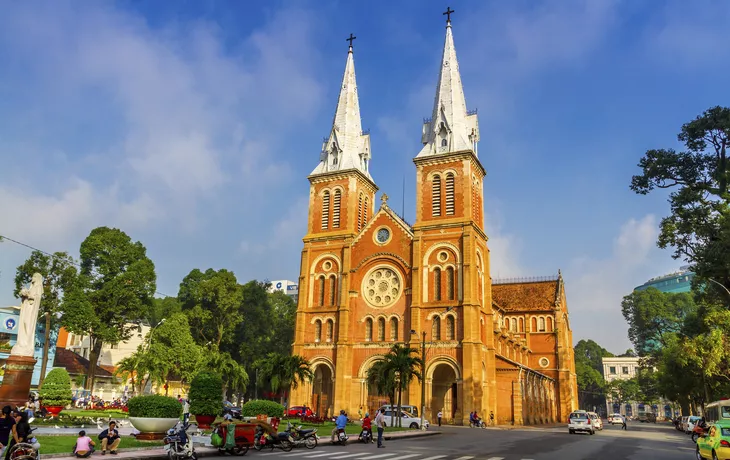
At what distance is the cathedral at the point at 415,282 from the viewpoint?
158 ft

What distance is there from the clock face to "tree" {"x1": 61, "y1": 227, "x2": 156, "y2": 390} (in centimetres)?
2189

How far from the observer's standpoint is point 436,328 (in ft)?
160

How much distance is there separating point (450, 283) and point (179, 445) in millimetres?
35727

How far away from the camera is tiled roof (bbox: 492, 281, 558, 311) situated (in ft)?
237

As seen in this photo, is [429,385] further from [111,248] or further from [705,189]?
[111,248]

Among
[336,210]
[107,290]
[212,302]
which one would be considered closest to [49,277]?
[107,290]

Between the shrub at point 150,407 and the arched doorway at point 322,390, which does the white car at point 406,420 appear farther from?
the shrub at point 150,407

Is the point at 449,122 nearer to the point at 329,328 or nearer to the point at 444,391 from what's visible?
the point at 329,328

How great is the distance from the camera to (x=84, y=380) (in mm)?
58188

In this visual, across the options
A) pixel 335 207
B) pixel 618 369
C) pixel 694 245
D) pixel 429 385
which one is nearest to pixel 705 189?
pixel 694 245

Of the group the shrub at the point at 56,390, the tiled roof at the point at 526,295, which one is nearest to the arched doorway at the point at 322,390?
the shrub at the point at 56,390

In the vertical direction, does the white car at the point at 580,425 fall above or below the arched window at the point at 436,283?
below

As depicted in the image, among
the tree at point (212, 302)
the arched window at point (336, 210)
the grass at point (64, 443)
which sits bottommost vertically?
the grass at point (64, 443)

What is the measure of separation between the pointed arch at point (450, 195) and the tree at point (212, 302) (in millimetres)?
25370
